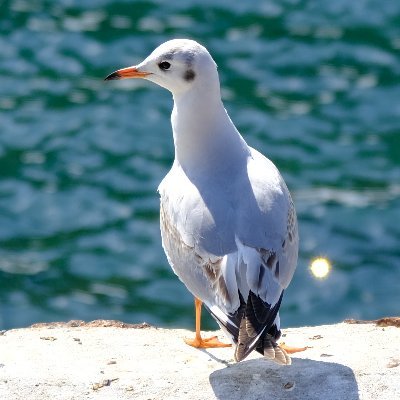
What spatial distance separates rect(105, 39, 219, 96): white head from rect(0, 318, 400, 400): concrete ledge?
149 cm

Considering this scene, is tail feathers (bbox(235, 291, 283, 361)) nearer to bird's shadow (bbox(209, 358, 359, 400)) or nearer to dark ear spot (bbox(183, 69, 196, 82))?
bird's shadow (bbox(209, 358, 359, 400))

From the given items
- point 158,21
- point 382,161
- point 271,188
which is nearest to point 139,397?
point 271,188

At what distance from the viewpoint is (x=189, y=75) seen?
268 inches

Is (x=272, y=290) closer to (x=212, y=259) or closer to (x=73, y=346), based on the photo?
(x=212, y=259)

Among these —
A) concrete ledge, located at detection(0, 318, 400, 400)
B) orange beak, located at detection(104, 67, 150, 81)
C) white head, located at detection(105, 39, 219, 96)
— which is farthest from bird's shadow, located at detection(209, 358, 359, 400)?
orange beak, located at detection(104, 67, 150, 81)

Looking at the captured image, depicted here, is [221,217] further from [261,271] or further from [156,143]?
[156,143]

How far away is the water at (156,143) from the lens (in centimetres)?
1023

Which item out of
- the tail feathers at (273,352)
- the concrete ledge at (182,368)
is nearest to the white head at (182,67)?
the concrete ledge at (182,368)

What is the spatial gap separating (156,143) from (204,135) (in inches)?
194

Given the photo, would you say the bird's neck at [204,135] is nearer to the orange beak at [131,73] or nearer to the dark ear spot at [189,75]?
the dark ear spot at [189,75]

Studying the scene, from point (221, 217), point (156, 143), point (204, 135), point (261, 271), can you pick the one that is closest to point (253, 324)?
point (261, 271)

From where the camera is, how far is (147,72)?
6.93m

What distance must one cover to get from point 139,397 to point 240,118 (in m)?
6.58

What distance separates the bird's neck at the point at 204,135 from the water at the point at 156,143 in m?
3.24
